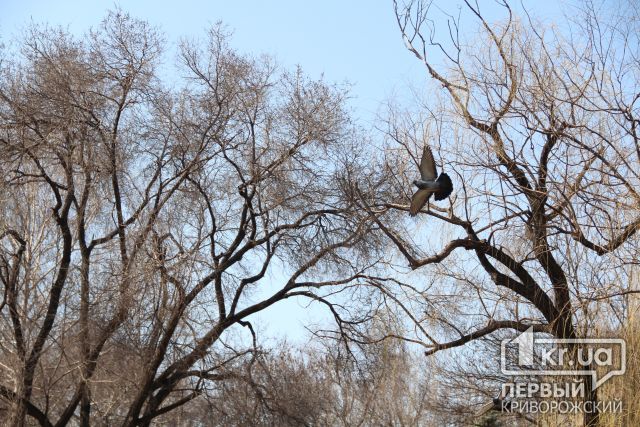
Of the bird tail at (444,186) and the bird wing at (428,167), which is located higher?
the bird wing at (428,167)

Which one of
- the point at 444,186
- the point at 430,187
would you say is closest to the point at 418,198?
the point at 430,187

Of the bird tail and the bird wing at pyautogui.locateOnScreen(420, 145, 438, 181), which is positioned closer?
the bird tail

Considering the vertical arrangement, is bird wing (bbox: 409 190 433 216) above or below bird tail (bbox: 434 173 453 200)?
below

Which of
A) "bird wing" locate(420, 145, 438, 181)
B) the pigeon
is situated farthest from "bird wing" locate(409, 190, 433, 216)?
"bird wing" locate(420, 145, 438, 181)

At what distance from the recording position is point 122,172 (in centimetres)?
1517

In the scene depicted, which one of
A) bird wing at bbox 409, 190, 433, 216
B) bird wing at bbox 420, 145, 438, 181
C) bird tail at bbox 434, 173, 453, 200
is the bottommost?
A: bird wing at bbox 409, 190, 433, 216

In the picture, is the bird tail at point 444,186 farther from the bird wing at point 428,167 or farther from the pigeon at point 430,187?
the bird wing at point 428,167

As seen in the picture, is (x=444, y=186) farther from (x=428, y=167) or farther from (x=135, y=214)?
(x=135, y=214)

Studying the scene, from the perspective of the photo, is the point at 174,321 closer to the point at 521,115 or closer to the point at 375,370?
the point at 375,370

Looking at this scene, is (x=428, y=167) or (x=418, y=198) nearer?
(x=418, y=198)

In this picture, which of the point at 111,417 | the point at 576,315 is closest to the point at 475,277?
the point at 576,315

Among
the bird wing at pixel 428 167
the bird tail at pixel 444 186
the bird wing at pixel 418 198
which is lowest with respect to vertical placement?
the bird wing at pixel 418 198

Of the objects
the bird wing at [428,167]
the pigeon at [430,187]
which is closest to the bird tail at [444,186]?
the pigeon at [430,187]

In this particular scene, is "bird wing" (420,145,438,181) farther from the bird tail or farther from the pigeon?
the bird tail
